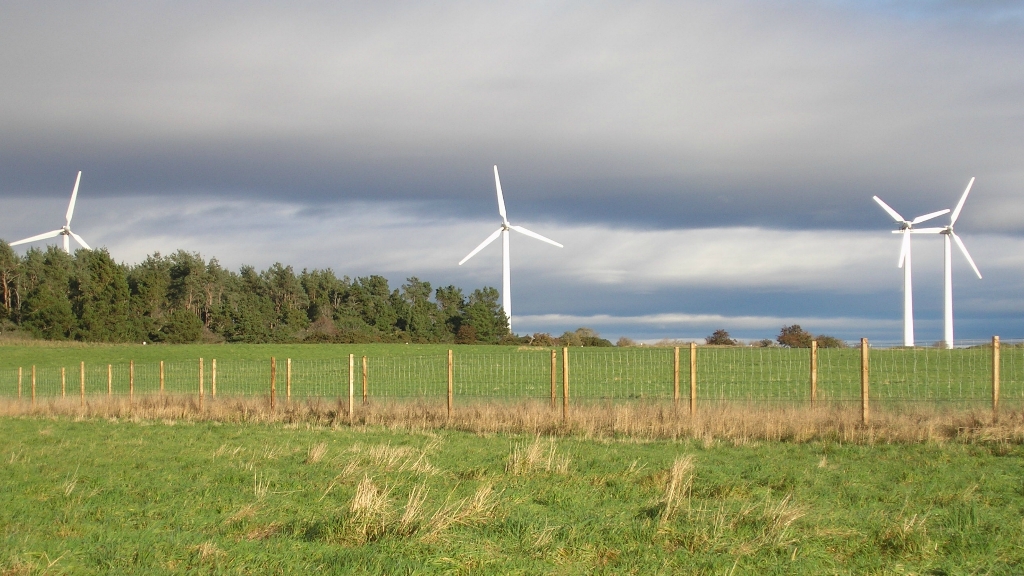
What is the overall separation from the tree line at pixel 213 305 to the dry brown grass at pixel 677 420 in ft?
173

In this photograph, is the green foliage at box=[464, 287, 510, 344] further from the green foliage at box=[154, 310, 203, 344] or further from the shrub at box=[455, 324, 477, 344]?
the green foliage at box=[154, 310, 203, 344]

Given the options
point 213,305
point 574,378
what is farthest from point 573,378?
point 213,305

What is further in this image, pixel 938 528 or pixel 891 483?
pixel 891 483

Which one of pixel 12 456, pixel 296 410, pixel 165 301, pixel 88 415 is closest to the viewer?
pixel 12 456

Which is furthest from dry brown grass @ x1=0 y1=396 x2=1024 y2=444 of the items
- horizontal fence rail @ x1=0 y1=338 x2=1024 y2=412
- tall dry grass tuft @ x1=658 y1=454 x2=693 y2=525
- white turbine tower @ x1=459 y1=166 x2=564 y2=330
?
white turbine tower @ x1=459 y1=166 x2=564 y2=330

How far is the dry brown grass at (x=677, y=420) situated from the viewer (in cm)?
1423

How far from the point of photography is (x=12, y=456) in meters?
13.3

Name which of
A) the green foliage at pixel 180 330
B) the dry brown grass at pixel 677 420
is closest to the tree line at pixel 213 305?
the green foliage at pixel 180 330

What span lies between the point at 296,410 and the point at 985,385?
21841 mm

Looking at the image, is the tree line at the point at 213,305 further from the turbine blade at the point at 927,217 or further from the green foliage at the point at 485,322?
the turbine blade at the point at 927,217

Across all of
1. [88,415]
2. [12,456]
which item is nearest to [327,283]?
[88,415]

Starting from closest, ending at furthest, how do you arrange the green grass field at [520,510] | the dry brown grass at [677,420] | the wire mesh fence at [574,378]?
the green grass field at [520,510]
the dry brown grass at [677,420]
the wire mesh fence at [574,378]

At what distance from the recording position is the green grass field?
21.6 feet

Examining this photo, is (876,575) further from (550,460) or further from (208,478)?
(208,478)
